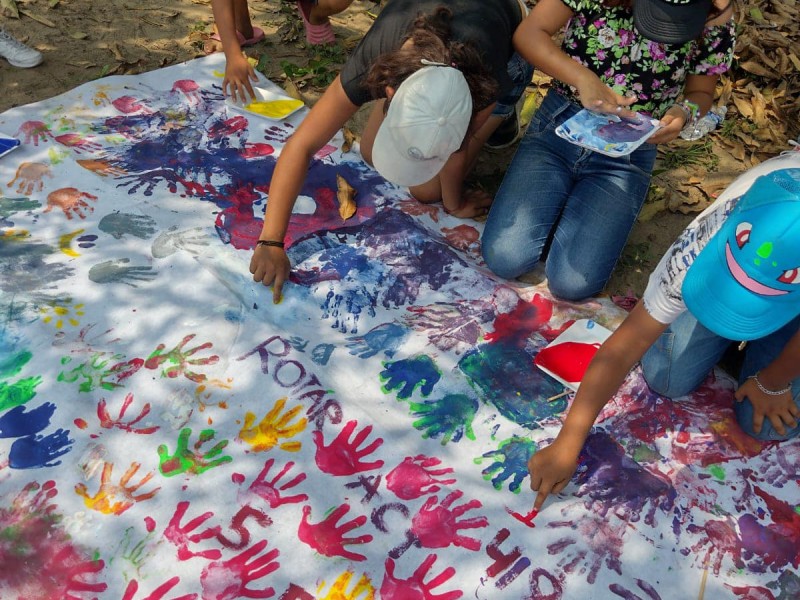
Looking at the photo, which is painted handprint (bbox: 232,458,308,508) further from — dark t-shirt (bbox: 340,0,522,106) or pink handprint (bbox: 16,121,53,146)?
pink handprint (bbox: 16,121,53,146)

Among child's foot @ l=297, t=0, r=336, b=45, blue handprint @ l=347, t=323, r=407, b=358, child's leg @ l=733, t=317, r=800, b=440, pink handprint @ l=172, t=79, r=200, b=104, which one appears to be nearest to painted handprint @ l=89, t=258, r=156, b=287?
blue handprint @ l=347, t=323, r=407, b=358

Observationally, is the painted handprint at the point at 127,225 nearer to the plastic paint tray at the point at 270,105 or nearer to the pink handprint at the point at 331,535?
the plastic paint tray at the point at 270,105

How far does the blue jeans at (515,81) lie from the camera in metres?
2.62

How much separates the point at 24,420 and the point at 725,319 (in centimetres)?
179

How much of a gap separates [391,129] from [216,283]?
2.56 feet

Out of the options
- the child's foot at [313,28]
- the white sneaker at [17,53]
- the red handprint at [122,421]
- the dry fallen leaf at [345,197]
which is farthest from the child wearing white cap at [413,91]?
the white sneaker at [17,53]

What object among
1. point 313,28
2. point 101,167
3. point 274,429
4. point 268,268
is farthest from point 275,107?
point 274,429

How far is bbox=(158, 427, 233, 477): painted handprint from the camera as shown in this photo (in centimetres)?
176

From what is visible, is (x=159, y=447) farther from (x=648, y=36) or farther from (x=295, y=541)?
(x=648, y=36)

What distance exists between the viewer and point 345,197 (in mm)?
2600

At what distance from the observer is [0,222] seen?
2303 millimetres

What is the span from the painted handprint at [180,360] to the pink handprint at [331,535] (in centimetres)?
54

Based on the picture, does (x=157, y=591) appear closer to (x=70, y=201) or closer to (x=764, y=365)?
(x=70, y=201)

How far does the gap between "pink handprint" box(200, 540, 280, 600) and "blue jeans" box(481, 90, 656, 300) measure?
4.23 ft
